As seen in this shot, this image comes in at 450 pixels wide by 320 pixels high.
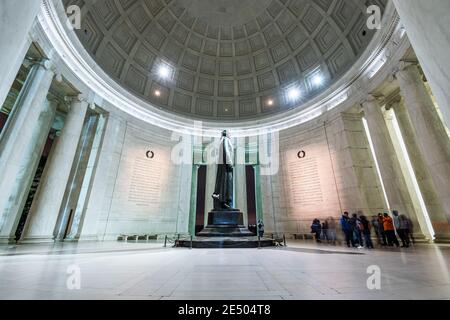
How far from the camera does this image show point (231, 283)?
7.72 feet

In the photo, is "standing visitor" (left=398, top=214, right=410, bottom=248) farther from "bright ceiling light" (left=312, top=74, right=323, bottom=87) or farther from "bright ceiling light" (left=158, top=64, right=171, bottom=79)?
"bright ceiling light" (left=158, top=64, right=171, bottom=79)

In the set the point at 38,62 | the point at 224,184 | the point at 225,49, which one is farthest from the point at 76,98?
the point at 225,49

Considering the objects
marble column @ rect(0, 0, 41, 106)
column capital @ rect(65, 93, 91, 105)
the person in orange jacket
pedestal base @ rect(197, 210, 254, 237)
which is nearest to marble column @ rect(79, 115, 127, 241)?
column capital @ rect(65, 93, 91, 105)

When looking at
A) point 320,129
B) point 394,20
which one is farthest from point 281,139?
point 394,20

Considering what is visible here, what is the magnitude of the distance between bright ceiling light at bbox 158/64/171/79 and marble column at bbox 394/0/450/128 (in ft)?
61.7

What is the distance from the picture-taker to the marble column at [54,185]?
937 centimetres

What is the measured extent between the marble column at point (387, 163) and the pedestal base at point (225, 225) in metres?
7.53

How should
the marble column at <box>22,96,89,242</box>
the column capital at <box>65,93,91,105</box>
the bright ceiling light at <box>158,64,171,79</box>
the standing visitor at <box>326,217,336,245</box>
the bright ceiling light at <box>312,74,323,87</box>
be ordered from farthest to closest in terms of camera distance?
1. the bright ceiling light at <box>158,64,171,79</box>
2. the bright ceiling light at <box>312,74,323,87</box>
3. the column capital at <box>65,93,91,105</box>
4. the standing visitor at <box>326,217,336,245</box>
5. the marble column at <box>22,96,89,242</box>

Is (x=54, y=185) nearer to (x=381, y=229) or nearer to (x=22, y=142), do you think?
(x=22, y=142)

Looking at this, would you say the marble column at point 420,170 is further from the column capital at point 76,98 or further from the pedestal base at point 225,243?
the column capital at point 76,98

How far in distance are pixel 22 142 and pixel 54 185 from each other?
271 cm

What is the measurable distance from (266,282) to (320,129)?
14.8 m

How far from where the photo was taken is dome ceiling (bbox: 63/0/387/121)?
553 inches

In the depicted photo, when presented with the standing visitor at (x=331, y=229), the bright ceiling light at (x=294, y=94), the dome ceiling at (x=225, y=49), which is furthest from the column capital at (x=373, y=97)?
the standing visitor at (x=331, y=229)
